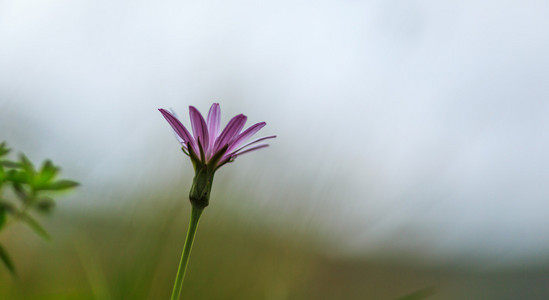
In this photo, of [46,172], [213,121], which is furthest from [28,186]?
[213,121]

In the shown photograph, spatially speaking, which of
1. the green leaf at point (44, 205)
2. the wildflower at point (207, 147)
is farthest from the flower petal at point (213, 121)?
the green leaf at point (44, 205)

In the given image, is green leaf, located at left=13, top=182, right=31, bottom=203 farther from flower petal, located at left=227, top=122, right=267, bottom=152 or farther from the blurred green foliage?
flower petal, located at left=227, top=122, right=267, bottom=152

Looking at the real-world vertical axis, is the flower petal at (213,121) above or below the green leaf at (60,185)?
above

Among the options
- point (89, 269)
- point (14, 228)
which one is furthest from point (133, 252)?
point (14, 228)

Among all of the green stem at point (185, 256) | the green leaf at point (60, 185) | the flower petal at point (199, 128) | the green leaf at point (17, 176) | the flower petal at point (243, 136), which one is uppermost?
the flower petal at point (243, 136)

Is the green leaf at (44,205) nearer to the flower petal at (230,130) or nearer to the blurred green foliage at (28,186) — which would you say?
the blurred green foliage at (28,186)

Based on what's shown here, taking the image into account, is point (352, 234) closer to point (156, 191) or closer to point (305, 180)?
point (305, 180)

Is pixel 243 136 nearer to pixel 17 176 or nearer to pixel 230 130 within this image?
pixel 230 130
